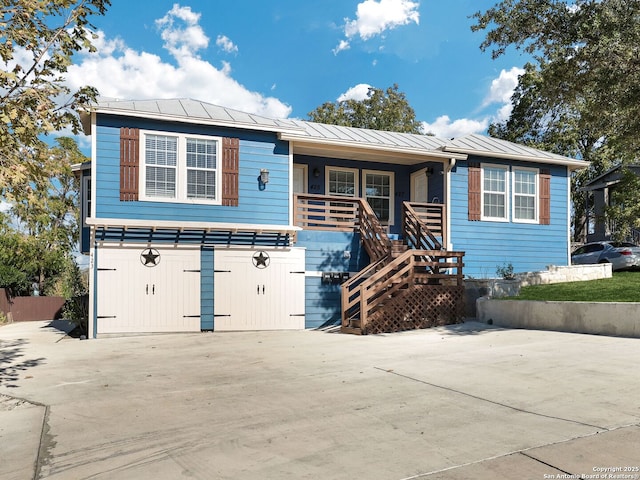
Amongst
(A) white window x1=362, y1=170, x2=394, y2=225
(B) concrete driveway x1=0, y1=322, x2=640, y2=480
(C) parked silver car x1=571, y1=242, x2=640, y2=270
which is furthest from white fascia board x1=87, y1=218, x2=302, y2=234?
(C) parked silver car x1=571, y1=242, x2=640, y2=270

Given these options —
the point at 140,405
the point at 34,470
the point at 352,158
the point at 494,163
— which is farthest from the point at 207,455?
the point at 494,163

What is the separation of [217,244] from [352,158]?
5.23 metres

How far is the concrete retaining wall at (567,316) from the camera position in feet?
28.7

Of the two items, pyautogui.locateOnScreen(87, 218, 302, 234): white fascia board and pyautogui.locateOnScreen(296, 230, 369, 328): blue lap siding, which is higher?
pyautogui.locateOnScreen(87, 218, 302, 234): white fascia board

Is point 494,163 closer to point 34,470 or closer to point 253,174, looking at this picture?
point 253,174

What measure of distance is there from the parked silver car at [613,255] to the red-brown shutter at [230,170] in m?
12.3

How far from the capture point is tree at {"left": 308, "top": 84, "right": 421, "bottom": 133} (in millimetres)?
31328

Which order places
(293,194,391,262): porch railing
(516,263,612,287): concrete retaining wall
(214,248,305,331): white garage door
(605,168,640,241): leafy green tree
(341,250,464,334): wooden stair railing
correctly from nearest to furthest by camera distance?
(341,250,464,334): wooden stair railing, (214,248,305,331): white garage door, (293,194,391,262): porch railing, (516,263,612,287): concrete retaining wall, (605,168,640,241): leafy green tree

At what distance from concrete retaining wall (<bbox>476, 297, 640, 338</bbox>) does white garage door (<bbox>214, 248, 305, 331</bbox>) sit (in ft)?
14.9

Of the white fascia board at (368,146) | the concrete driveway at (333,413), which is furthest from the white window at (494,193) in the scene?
the concrete driveway at (333,413)

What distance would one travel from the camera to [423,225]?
43.9ft

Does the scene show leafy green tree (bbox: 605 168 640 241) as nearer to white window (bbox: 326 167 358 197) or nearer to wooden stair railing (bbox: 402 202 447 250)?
wooden stair railing (bbox: 402 202 447 250)

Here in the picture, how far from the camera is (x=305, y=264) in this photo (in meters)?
13.0

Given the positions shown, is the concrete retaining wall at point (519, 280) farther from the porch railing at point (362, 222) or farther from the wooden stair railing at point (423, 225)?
the porch railing at point (362, 222)
